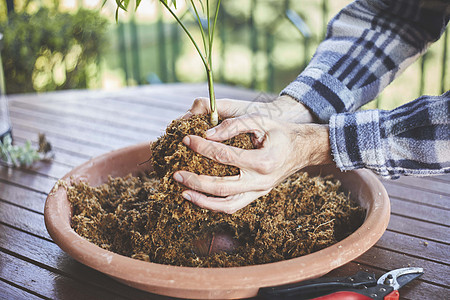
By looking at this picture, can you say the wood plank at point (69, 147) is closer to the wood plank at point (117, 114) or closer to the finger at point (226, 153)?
the wood plank at point (117, 114)

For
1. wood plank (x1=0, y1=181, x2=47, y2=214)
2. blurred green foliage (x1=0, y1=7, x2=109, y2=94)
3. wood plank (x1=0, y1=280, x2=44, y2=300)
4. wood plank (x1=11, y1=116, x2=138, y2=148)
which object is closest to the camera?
wood plank (x1=0, y1=280, x2=44, y2=300)

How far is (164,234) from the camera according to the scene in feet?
2.87

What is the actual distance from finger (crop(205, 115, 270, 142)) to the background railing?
6.21 ft

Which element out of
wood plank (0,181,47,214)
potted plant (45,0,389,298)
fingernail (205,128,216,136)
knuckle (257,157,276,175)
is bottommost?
wood plank (0,181,47,214)

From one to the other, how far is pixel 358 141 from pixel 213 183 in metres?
0.31

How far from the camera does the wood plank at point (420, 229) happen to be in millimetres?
1001

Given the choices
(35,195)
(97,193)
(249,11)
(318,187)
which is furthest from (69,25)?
(318,187)

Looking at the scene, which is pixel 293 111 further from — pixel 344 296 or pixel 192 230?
pixel 344 296

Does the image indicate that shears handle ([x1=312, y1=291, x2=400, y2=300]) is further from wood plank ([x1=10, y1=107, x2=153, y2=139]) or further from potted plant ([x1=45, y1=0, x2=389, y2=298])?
wood plank ([x1=10, y1=107, x2=153, y2=139])

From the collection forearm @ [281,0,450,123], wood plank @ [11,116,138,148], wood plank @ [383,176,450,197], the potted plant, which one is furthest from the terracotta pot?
wood plank @ [11,116,138,148]

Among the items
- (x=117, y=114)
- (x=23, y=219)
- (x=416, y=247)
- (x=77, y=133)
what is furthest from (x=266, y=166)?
(x=117, y=114)

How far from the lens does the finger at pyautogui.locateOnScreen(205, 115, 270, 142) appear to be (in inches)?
33.0

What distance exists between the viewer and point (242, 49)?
12.0 feet

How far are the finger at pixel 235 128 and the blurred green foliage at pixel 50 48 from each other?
8.87 feet
